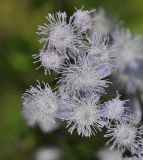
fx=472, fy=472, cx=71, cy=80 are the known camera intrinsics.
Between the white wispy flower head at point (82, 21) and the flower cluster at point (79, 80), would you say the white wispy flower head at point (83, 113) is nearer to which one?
the flower cluster at point (79, 80)

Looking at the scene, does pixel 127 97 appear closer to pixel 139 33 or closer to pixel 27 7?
pixel 139 33

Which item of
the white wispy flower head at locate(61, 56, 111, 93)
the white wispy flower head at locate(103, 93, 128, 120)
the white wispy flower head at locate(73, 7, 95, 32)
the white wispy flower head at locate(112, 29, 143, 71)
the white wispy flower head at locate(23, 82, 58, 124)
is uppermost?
the white wispy flower head at locate(112, 29, 143, 71)

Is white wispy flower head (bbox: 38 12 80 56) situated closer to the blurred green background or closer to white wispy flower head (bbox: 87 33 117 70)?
white wispy flower head (bbox: 87 33 117 70)

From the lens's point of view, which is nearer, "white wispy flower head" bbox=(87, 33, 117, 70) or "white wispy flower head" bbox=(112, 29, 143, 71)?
"white wispy flower head" bbox=(87, 33, 117, 70)

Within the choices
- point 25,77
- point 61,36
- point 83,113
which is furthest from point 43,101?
point 25,77

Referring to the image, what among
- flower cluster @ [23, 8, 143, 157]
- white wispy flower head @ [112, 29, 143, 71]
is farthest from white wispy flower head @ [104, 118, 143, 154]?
white wispy flower head @ [112, 29, 143, 71]

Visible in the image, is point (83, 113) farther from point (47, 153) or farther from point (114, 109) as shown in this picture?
point (47, 153)

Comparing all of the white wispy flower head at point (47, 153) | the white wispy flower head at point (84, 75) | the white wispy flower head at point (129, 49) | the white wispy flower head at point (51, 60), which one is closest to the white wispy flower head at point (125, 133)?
the white wispy flower head at point (84, 75)

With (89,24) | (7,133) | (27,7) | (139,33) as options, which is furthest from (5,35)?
(89,24)
